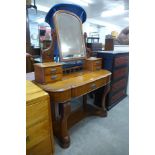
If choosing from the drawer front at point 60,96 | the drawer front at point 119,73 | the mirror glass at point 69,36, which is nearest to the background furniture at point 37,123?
the drawer front at point 60,96

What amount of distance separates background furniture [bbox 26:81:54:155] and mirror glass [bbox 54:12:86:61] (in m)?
0.68

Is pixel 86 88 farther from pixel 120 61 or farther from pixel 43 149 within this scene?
pixel 120 61

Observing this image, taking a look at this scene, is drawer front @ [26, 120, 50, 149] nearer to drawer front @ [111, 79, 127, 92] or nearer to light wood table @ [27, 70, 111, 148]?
light wood table @ [27, 70, 111, 148]

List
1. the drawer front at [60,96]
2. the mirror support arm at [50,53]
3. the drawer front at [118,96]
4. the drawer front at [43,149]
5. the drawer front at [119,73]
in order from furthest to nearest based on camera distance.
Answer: the drawer front at [118,96] < the drawer front at [119,73] < the mirror support arm at [50,53] < the drawer front at [60,96] < the drawer front at [43,149]

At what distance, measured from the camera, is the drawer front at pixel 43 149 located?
119 cm

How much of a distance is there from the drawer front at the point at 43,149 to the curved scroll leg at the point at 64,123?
220mm

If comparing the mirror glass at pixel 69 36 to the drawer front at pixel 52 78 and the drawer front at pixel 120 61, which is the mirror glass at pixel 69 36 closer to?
the drawer front at pixel 52 78
